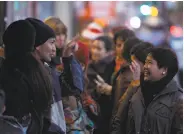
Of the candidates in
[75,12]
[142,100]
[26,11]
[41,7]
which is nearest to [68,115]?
[142,100]

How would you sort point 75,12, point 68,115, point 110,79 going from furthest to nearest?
1. point 75,12
2. point 110,79
3. point 68,115

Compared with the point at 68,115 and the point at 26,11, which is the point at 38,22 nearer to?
the point at 68,115

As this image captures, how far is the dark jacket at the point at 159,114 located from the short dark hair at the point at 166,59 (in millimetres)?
199

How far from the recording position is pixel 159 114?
578 cm

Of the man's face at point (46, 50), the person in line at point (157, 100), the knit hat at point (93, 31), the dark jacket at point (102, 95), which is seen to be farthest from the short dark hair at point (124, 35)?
the man's face at point (46, 50)

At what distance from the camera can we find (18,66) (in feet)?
16.2

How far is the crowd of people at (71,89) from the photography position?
192 inches

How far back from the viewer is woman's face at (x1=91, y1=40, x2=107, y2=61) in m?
9.20

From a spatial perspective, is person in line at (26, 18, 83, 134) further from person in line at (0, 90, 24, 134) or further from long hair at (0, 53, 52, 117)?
person in line at (0, 90, 24, 134)

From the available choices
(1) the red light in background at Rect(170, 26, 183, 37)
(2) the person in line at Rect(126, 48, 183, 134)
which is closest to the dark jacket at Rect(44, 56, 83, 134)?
(2) the person in line at Rect(126, 48, 183, 134)

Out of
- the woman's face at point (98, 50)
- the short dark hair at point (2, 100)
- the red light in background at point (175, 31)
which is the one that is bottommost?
the red light in background at point (175, 31)

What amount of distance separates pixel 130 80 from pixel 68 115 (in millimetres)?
1302

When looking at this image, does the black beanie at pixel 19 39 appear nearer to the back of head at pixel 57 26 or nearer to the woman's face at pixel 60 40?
the woman's face at pixel 60 40

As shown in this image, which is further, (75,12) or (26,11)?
(75,12)
